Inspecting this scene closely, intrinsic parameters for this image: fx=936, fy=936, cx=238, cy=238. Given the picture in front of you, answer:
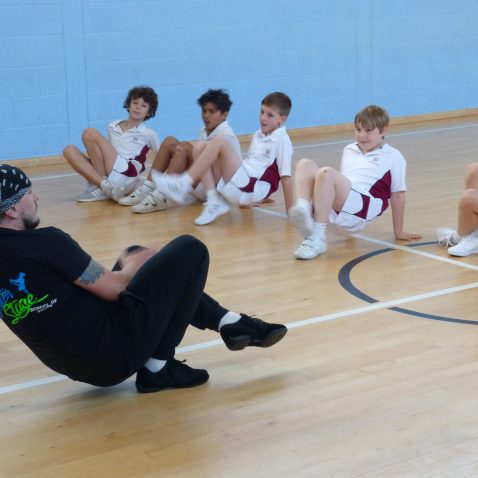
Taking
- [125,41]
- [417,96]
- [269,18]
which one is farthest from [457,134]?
[125,41]

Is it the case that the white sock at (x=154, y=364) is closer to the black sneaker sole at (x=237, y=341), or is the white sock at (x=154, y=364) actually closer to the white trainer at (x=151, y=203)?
the black sneaker sole at (x=237, y=341)

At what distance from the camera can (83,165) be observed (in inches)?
245

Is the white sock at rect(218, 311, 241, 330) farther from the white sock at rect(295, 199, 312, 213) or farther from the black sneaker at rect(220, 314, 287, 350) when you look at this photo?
the white sock at rect(295, 199, 312, 213)

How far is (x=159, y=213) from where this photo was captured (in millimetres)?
5781

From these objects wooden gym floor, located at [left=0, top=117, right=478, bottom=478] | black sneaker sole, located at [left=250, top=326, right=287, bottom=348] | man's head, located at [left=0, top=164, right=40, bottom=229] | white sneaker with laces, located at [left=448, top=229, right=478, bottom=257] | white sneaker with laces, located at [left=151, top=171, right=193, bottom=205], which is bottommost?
wooden gym floor, located at [left=0, top=117, right=478, bottom=478]

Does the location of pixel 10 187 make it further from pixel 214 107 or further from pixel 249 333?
pixel 214 107

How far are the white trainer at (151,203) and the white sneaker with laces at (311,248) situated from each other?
4.56 feet

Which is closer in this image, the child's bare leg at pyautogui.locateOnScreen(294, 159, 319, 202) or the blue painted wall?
the child's bare leg at pyautogui.locateOnScreen(294, 159, 319, 202)

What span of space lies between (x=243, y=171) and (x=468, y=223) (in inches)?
58.4

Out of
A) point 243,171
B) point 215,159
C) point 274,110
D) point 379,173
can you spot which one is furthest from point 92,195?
point 379,173

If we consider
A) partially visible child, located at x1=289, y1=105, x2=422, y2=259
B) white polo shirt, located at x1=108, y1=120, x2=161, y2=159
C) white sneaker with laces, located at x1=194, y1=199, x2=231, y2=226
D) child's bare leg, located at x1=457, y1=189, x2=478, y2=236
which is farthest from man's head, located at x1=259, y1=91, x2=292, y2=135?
child's bare leg, located at x1=457, y1=189, x2=478, y2=236

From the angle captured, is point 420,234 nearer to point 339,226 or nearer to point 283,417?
point 339,226

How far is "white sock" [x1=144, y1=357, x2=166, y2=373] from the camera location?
117 inches

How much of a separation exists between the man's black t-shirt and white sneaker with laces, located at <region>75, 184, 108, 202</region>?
346cm
